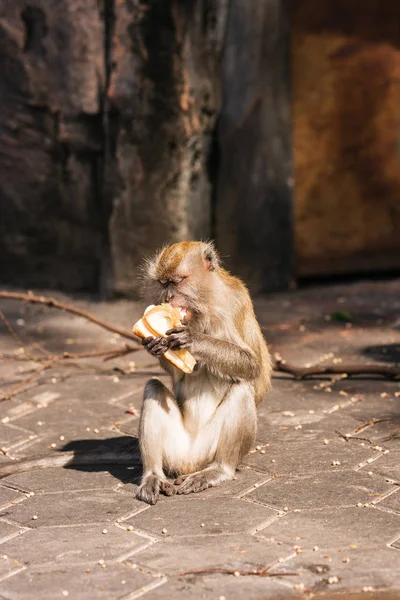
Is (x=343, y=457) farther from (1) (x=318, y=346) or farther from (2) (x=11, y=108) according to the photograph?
(2) (x=11, y=108)

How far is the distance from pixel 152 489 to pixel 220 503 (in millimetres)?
382

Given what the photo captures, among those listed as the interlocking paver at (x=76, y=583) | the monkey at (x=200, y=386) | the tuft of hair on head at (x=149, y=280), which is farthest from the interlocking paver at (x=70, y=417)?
the interlocking paver at (x=76, y=583)

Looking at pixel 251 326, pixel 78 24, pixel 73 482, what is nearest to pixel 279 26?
pixel 78 24

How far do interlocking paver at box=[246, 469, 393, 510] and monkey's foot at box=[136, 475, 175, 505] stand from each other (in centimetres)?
45

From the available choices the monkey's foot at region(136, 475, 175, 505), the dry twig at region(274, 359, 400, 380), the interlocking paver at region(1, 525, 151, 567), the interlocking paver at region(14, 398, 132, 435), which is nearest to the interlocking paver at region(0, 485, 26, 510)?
the interlocking paver at region(1, 525, 151, 567)

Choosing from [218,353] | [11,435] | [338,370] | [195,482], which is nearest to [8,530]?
[195,482]

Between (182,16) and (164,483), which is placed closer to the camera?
(164,483)

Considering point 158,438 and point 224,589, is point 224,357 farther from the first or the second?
point 224,589

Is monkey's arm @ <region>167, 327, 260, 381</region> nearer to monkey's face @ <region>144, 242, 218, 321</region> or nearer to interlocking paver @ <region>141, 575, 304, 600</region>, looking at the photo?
monkey's face @ <region>144, 242, 218, 321</region>

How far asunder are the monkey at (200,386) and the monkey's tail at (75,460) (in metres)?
0.13

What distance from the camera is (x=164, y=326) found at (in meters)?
6.02

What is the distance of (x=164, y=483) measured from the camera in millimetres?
6148

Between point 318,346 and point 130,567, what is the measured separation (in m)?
4.25

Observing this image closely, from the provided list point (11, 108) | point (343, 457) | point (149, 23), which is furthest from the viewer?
point (11, 108)
